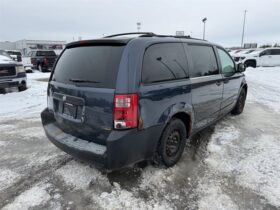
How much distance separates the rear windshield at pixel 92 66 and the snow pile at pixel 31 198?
54.5 inches

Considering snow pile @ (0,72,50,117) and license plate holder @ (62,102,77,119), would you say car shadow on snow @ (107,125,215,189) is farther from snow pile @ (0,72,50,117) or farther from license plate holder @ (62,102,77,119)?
snow pile @ (0,72,50,117)

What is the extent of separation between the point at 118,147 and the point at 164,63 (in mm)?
1227

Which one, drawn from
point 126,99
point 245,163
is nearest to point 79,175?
point 126,99

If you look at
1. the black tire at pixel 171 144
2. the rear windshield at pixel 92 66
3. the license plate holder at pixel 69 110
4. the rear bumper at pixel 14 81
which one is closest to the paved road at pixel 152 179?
the black tire at pixel 171 144

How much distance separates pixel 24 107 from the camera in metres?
6.91

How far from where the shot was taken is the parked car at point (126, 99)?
2.51 meters

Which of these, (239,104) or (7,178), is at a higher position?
(239,104)

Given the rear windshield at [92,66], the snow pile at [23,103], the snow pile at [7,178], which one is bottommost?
the snow pile at [7,178]

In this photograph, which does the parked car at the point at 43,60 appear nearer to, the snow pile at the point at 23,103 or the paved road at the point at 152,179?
the snow pile at the point at 23,103

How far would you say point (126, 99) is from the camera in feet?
8.04

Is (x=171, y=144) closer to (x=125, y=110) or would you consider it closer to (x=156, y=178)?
(x=156, y=178)

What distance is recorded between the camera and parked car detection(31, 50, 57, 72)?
60.3ft

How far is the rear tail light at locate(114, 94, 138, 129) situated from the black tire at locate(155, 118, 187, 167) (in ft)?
2.31

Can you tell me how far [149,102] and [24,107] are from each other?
554 centimetres
